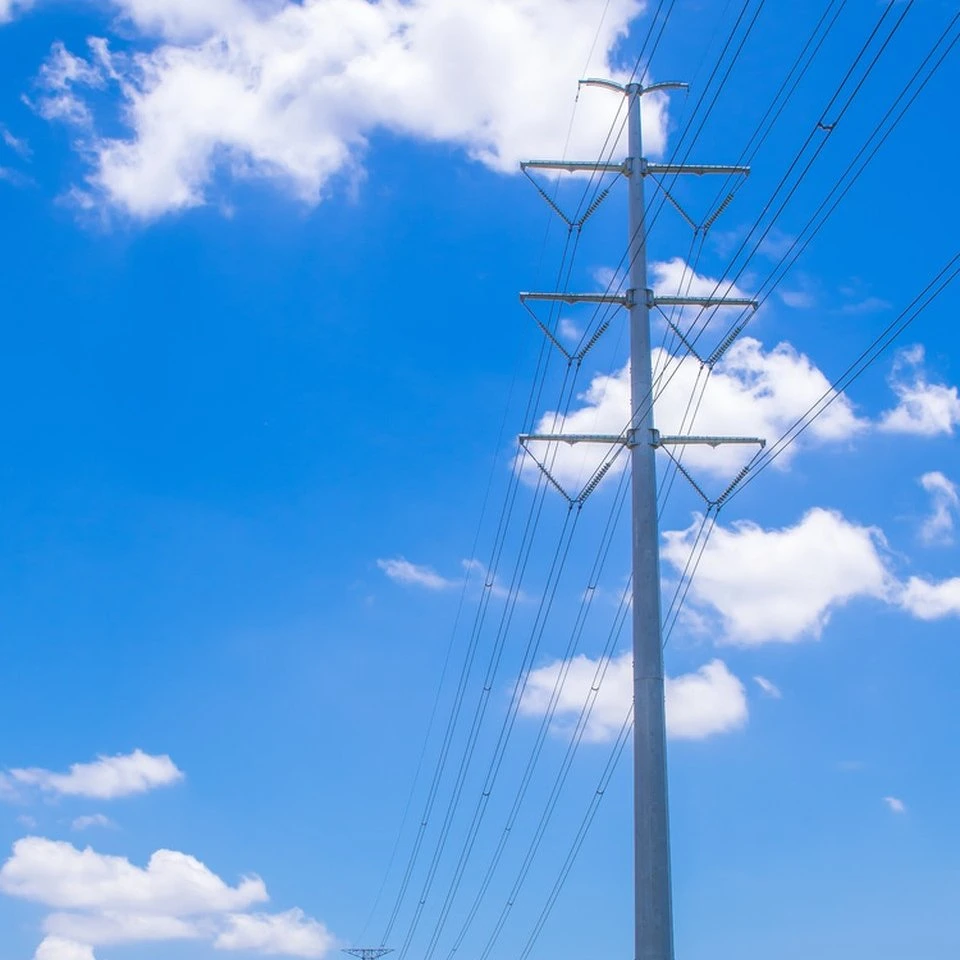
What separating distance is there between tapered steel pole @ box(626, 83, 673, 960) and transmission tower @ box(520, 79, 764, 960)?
0.02 metres

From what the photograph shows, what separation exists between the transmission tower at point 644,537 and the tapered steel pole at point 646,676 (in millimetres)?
20

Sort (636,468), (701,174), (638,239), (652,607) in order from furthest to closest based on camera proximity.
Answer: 1. (701,174)
2. (638,239)
3. (636,468)
4. (652,607)

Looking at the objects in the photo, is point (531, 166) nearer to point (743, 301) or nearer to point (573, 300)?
point (573, 300)

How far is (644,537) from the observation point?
98.6 ft

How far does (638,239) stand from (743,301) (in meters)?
3.31

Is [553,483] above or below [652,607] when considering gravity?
above

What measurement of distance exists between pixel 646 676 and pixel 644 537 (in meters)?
3.21

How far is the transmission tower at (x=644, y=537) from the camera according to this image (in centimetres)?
2706

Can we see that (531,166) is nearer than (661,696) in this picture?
No

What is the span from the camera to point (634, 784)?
27859 mm

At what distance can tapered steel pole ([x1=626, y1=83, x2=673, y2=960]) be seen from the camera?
26922mm

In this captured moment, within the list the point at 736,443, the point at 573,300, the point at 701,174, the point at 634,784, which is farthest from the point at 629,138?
the point at 634,784

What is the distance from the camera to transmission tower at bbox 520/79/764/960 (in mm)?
27062

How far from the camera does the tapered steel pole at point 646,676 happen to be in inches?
1060
